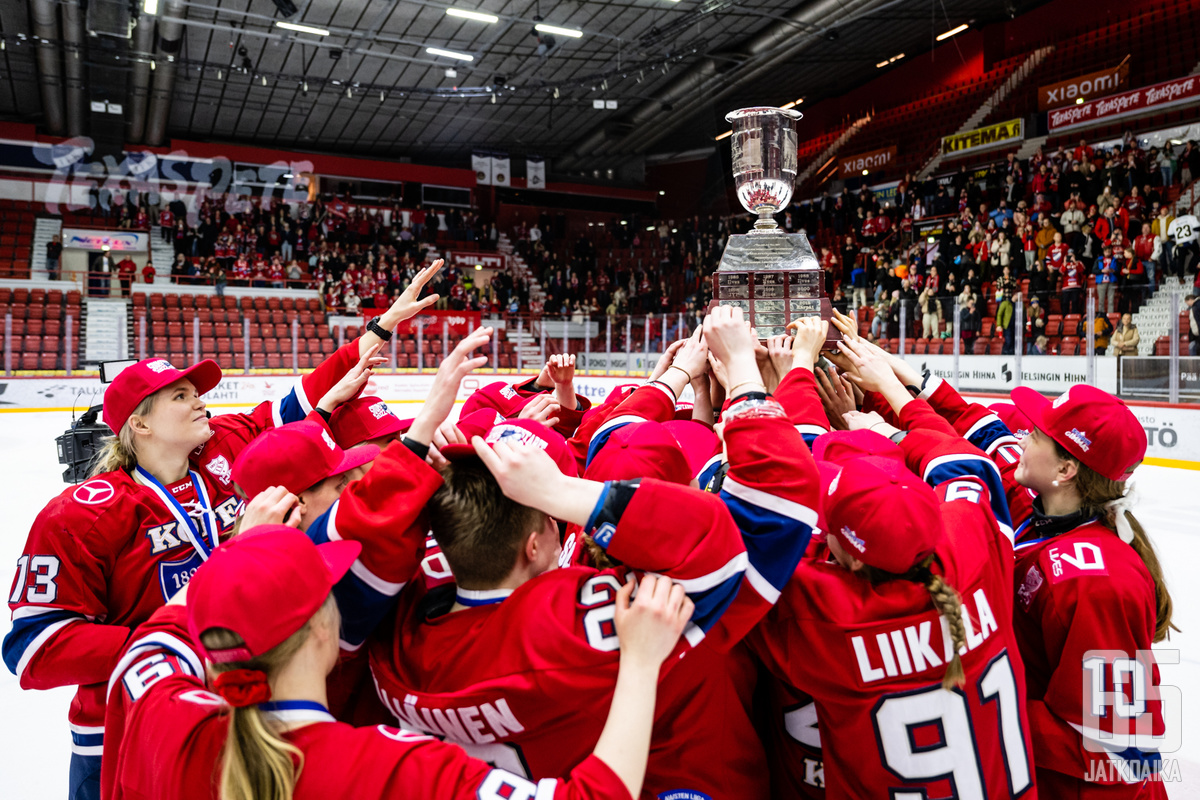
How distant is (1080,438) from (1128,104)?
16653mm

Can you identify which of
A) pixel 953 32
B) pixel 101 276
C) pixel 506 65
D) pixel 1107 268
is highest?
pixel 953 32

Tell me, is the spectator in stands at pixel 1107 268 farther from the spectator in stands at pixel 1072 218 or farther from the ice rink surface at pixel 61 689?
the ice rink surface at pixel 61 689

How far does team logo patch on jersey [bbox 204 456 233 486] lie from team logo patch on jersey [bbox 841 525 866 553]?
2221mm

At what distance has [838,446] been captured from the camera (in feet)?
5.91

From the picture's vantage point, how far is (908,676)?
139 centimetres

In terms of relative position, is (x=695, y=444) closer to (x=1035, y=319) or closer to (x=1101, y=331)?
(x=1101, y=331)

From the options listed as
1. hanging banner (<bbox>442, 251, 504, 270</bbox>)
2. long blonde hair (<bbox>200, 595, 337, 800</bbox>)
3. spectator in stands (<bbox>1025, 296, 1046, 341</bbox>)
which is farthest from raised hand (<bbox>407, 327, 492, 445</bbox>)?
hanging banner (<bbox>442, 251, 504, 270</bbox>)

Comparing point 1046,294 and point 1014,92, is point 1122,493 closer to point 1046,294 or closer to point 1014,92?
point 1046,294

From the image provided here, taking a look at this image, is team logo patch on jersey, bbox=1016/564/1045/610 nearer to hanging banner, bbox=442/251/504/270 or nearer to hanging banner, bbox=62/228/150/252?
hanging banner, bbox=62/228/150/252

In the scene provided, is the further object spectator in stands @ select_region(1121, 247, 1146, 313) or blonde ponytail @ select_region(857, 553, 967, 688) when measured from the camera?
spectator in stands @ select_region(1121, 247, 1146, 313)

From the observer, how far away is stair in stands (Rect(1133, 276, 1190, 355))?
7.13 metres

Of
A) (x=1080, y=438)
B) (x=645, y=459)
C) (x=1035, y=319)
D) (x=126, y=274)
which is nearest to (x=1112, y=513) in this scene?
(x=1080, y=438)

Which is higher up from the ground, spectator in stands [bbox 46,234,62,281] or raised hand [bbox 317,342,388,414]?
spectator in stands [bbox 46,234,62,281]

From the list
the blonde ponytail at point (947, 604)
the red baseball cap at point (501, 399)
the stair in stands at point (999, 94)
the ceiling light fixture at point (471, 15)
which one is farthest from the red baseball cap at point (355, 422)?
the stair in stands at point (999, 94)
